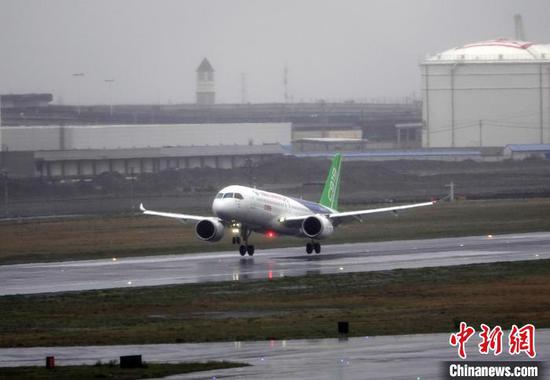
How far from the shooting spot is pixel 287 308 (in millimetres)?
49625

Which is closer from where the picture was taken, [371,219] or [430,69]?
[371,219]

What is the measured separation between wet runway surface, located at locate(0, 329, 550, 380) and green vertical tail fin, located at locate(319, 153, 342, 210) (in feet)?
149

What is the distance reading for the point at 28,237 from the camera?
3674 inches

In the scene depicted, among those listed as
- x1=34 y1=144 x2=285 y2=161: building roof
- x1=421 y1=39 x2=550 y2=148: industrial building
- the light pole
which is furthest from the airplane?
x1=421 y1=39 x2=550 y2=148: industrial building

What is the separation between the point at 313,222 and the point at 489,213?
31.0 metres

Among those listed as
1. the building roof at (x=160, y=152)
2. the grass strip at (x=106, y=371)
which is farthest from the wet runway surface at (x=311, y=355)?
the building roof at (x=160, y=152)

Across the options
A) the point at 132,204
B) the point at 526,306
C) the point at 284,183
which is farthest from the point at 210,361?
the point at 284,183

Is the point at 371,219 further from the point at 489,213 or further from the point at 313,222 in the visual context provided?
the point at 313,222

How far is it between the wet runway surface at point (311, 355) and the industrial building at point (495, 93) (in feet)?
522

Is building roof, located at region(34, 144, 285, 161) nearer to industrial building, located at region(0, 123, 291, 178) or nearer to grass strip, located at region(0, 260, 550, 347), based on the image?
industrial building, located at region(0, 123, 291, 178)

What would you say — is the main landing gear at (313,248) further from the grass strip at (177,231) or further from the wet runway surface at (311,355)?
the wet runway surface at (311,355)

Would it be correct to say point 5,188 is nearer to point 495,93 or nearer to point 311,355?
point 495,93

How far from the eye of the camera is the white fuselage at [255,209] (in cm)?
7606

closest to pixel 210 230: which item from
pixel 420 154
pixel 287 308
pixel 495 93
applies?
pixel 287 308
